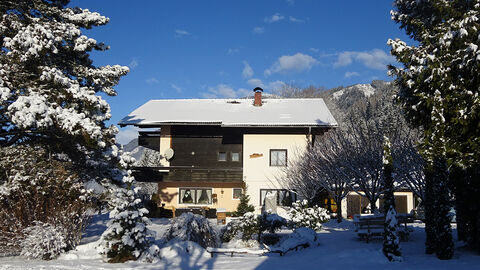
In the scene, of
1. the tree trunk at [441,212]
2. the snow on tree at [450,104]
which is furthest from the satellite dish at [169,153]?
the tree trunk at [441,212]

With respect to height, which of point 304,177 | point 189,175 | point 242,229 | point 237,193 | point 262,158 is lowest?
point 242,229

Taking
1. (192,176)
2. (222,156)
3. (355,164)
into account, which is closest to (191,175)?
(192,176)

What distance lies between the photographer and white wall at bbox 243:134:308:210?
25.6m

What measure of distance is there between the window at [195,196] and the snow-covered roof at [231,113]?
479 cm

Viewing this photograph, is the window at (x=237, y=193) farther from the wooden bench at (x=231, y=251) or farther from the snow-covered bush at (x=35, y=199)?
the wooden bench at (x=231, y=251)

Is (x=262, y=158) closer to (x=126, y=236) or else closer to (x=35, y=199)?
(x=126, y=236)

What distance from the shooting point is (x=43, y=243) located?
9805mm

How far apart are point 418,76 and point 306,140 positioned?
51.3ft

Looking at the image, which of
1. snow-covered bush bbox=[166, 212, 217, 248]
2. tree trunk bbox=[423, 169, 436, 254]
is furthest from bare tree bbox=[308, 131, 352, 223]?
snow-covered bush bbox=[166, 212, 217, 248]

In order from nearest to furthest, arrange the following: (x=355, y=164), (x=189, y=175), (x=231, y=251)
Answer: (x=231, y=251) → (x=355, y=164) → (x=189, y=175)

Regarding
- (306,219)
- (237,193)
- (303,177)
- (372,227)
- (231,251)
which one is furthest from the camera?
(237,193)

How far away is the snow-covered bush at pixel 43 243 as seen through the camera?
984 cm

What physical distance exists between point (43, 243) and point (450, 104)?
1102 centimetres

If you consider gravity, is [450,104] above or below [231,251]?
above
